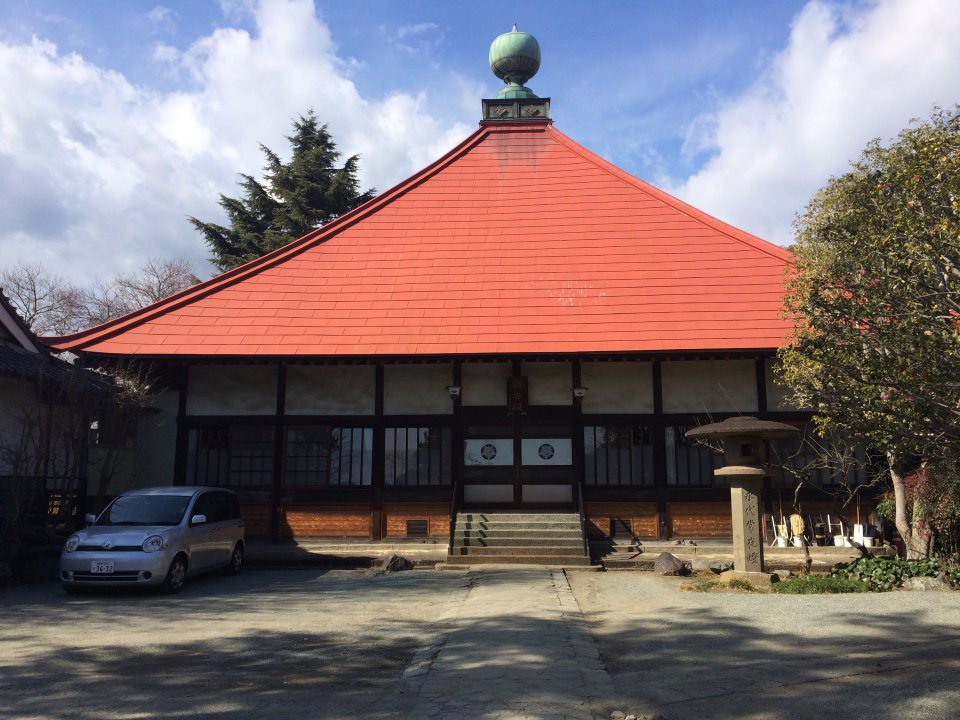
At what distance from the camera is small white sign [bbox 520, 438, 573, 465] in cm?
1470

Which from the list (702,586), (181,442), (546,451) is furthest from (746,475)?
(181,442)

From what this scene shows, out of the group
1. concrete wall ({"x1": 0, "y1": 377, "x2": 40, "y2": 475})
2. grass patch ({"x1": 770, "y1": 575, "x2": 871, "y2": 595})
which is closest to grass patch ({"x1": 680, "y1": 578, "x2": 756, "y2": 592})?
grass patch ({"x1": 770, "y1": 575, "x2": 871, "y2": 595})

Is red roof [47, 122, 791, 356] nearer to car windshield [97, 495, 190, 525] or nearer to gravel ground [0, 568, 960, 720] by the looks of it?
car windshield [97, 495, 190, 525]

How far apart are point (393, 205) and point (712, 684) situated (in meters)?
14.7

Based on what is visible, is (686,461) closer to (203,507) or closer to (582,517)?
(582,517)

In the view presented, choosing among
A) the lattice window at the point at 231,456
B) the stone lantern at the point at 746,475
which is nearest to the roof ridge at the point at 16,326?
the lattice window at the point at 231,456

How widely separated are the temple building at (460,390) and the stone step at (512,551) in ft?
3.87

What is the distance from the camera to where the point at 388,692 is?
540cm

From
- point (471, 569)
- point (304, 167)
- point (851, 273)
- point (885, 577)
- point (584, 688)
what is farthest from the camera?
point (304, 167)

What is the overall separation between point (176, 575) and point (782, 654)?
7781 millimetres

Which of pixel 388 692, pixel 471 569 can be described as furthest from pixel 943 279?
pixel 471 569

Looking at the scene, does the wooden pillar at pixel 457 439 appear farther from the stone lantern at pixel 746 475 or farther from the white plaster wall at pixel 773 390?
the white plaster wall at pixel 773 390

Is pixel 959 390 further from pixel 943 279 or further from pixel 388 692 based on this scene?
pixel 388 692

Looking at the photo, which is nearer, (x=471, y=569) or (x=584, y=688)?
(x=584, y=688)
